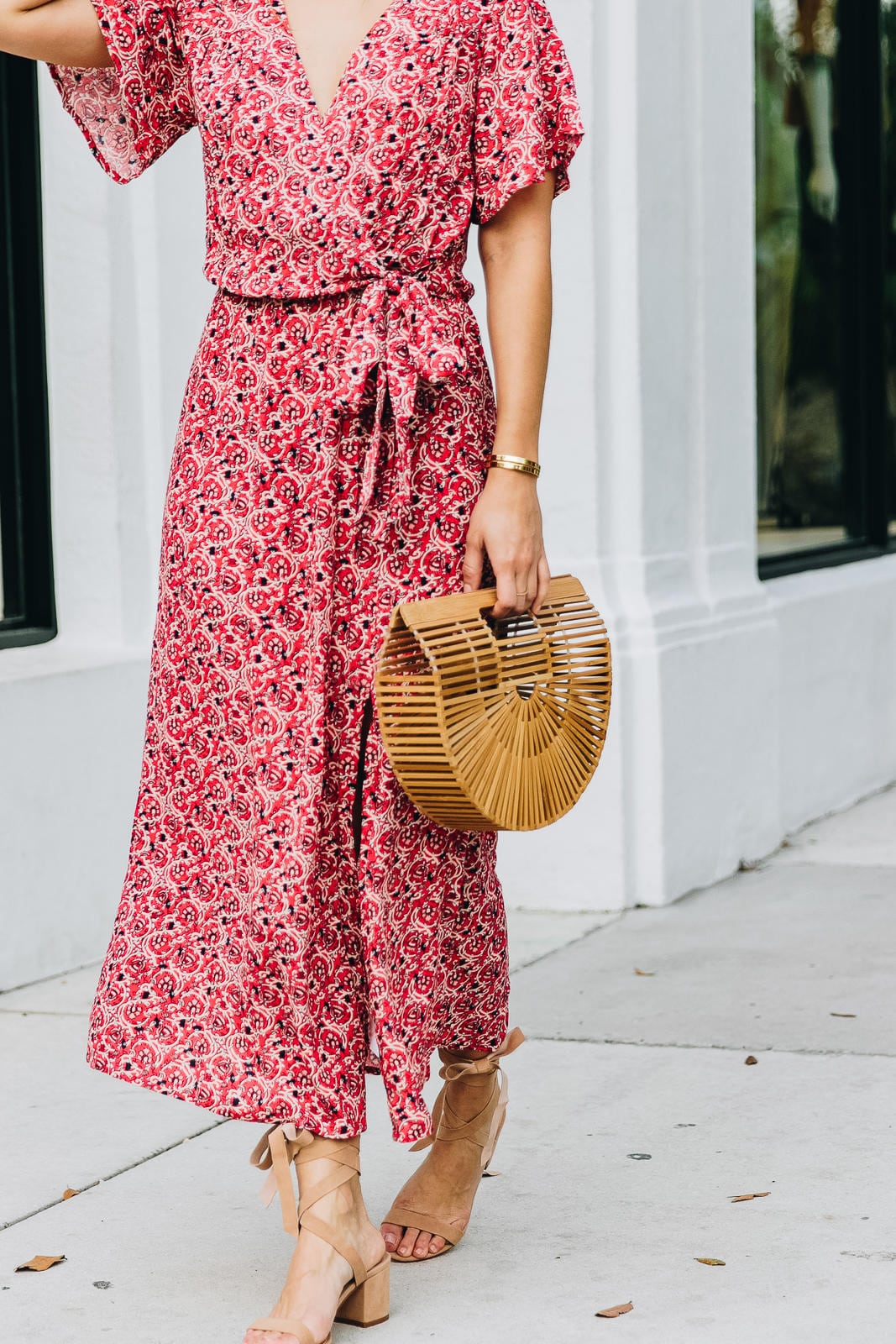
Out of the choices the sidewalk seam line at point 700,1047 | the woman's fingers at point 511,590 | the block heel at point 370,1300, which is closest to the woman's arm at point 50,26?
the woman's fingers at point 511,590

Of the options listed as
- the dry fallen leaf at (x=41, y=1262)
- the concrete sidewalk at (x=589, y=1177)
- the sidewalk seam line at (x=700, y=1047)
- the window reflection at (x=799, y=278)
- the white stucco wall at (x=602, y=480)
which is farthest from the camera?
the window reflection at (x=799, y=278)

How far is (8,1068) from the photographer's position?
4023 millimetres

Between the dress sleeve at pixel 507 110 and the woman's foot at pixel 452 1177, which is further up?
the dress sleeve at pixel 507 110

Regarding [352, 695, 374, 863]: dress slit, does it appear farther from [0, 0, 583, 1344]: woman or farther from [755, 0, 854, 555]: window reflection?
[755, 0, 854, 555]: window reflection

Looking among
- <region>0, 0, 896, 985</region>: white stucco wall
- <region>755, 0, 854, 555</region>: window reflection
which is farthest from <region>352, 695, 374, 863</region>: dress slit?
<region>755, 0, 854, 555</region>: window reflection

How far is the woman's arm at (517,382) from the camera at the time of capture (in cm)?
273

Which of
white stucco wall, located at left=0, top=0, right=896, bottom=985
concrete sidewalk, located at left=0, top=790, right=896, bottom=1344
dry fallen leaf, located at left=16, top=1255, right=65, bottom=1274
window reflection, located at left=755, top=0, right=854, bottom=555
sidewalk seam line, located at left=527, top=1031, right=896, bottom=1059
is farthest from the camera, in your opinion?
window reflection, located at left=755, top=0, right=854, bottom=555

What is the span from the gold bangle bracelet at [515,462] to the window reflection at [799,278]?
434 centimetres

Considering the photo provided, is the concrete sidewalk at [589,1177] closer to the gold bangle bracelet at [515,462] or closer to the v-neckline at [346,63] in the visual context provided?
the gold bangle bracelet at [515,462]

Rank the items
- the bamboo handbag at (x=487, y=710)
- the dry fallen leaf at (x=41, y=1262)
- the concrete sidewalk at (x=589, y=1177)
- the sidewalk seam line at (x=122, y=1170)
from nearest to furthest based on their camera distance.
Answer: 1. the bamboo handbag at (x=487, y=710)
2. the concrete sidewalk at (x=589, y=1177)
3. the dry fallen leaf at (x=41, y=1262)
4. the sidewalk seam line at (x=122, y=1170)

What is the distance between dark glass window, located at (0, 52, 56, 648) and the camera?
195 inches

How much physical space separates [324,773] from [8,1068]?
1.66 meters

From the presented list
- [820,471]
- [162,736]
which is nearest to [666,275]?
[820,471]

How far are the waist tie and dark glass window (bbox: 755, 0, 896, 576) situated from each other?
13.9ft
